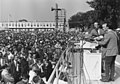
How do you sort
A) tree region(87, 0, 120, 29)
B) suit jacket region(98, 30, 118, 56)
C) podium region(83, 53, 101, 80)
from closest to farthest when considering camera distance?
suit jacket region(98, 30, 118, 56) → podium region(83, 53, 101, 80) → tree region(87, 0, 120, 29)

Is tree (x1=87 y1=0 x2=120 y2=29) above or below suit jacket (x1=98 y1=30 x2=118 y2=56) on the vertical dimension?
above

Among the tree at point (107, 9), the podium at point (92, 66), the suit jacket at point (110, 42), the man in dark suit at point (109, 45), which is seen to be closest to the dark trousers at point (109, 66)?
the man in dark suit at point (109, 45)

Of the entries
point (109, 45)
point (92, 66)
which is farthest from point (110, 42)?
point (92, 66)

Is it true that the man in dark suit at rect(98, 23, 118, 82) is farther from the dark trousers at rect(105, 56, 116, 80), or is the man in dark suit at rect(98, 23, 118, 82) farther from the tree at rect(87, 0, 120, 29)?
the tree at rect(87, 0, 120, 29)

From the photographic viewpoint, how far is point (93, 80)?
7.43 m

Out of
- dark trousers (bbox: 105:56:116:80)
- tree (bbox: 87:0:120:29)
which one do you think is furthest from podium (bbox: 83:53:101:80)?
tree (bbox: 87:0:120:29)

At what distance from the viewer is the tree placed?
103 ft

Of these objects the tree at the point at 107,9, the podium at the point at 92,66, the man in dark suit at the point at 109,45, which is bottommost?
the podium at the point at 92,66

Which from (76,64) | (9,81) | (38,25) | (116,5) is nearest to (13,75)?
(9,81)

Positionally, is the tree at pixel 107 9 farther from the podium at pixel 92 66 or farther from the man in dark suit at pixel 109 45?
the man in dark suit at pixel 109 45

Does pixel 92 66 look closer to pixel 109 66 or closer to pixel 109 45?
pixel 109 66

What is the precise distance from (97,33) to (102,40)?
1.10 meters

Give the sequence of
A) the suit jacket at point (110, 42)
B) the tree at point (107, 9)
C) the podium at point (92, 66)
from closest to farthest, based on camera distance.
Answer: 1. the suit jacket at point (110, 42)
2. the podium at point (92, 66)
3. the tree at point (107, 9)

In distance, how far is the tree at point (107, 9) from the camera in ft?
103
